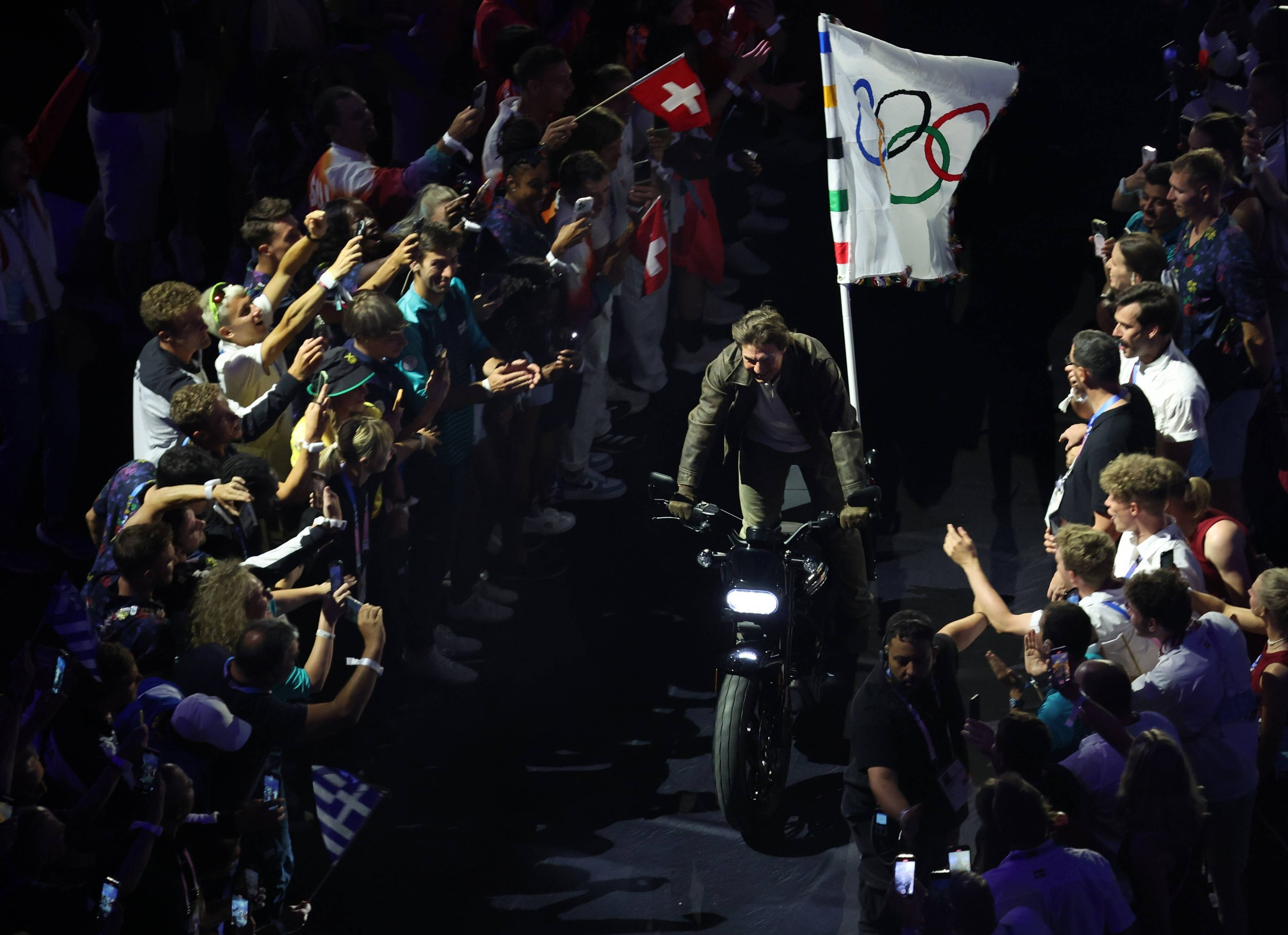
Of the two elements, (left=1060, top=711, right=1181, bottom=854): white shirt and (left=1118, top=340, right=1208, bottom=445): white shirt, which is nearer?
(left=1060, top=711, right=1181, bottom=854): white shirt

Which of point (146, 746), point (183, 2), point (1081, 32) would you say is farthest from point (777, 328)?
point (1081, 32)

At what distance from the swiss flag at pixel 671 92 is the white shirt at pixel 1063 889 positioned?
530 centimetres

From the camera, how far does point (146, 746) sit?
4.32 m

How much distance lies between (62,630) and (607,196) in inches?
195

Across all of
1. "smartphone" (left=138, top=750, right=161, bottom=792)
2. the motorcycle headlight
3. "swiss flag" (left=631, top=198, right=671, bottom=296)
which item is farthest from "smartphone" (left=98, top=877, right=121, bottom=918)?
"swiss flag" (left=631, top=198, right=671, bottom=296)

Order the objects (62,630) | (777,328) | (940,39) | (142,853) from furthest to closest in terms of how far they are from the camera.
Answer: (940,39) → (777,328) → (62,630) → (142,853)

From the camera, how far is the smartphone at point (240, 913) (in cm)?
449

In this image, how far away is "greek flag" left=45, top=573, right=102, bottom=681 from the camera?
4422 mm

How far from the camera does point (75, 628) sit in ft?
14.7

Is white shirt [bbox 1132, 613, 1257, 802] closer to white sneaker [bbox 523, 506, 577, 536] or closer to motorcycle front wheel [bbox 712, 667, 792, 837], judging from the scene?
motorcycle front wheel [bbox 712, 667, 792, 837]

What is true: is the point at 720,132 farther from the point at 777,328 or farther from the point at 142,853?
the point at 142,853

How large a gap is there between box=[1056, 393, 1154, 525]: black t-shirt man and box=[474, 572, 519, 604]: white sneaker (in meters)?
3.02

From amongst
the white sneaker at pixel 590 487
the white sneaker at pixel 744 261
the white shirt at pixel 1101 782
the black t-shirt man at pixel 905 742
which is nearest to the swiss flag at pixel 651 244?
the white sneaker at pixel 590 487

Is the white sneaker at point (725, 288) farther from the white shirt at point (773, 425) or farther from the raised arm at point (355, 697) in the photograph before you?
the raised arm at point (355, 697)
